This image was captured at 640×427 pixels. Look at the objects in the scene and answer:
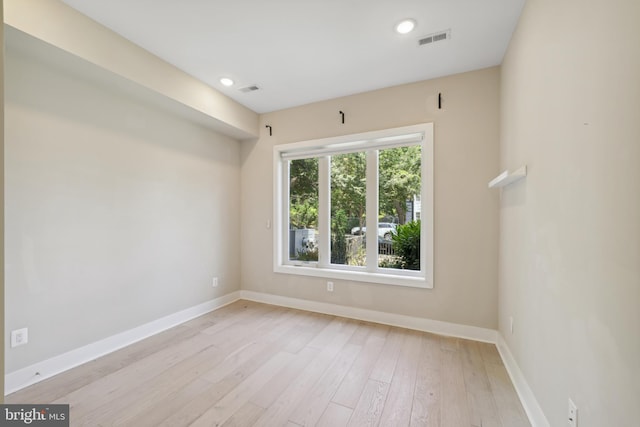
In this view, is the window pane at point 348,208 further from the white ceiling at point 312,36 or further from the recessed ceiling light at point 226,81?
the recessed ceiling light at point 226,81

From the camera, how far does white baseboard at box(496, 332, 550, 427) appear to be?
154 centimetres

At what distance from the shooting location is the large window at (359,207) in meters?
3.00

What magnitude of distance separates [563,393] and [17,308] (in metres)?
3.39

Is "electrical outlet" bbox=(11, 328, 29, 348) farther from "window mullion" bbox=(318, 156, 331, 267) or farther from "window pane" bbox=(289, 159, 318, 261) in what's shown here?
"window mullion" bbox=(318, 156, 331, 267)

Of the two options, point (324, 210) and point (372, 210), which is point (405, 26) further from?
point (324, 210)

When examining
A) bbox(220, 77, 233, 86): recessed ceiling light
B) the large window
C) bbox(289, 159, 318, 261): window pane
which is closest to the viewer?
bbox(220, 77, 233, 86): recessed ceiling light

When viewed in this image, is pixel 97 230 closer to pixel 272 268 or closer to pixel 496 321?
pixel 272 268

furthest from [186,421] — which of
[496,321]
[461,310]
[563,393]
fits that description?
[496,321]

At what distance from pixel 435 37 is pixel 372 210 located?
70.0 inches

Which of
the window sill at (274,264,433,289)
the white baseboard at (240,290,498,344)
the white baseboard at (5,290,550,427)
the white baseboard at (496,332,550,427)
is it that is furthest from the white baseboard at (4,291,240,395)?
the white baseboard at (496,332,550,427)

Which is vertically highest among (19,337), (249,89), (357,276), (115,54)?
(249,89)

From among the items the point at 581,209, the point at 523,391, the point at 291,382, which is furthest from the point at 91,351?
the point at 581,209

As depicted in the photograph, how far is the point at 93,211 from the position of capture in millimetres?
2350

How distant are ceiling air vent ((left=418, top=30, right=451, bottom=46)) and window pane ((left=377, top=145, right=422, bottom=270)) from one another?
3.48ft
